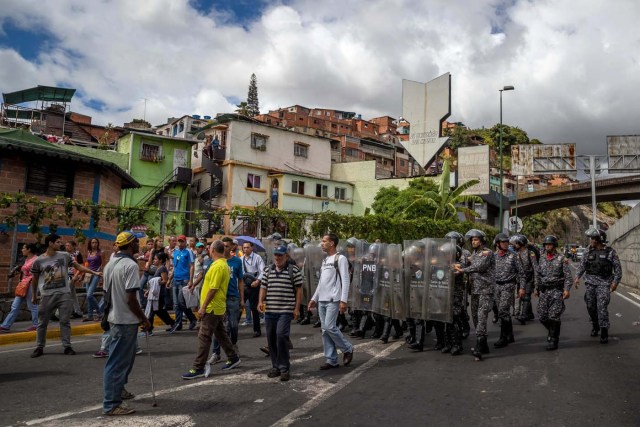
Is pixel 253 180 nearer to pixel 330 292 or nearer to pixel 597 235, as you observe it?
pixel 597 235

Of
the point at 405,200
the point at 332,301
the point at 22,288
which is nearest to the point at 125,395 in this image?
the point at 332,301

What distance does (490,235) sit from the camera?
38.1 meters

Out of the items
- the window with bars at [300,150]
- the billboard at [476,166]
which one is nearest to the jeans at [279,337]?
the billboard at [476,166]

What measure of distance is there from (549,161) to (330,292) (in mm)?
28625

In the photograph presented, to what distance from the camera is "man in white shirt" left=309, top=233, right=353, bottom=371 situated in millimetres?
6977

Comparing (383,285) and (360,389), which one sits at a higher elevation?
(383,285)

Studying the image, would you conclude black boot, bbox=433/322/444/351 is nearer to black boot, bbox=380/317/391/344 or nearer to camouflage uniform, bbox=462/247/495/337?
camouflage uniform, bbox=462/247/495/337

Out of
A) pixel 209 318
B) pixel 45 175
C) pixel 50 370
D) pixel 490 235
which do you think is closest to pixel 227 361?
pixel 209 318

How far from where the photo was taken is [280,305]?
6492mm

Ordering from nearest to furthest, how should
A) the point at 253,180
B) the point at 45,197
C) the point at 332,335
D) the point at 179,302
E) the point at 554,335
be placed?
1. the point at 332,335
2. the point at 554,335
3. the point at 179,302
4. the point at 45,197
5. the point at 253,180

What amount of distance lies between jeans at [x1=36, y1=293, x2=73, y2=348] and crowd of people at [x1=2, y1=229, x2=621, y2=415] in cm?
2

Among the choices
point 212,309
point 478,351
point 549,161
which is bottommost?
point 478,351

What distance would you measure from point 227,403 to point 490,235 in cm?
3562

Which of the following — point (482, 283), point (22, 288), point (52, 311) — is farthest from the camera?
point (22, 288)
